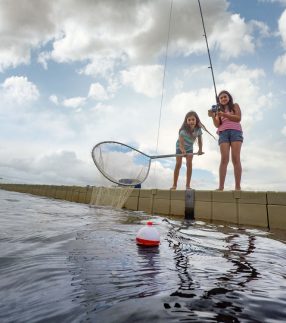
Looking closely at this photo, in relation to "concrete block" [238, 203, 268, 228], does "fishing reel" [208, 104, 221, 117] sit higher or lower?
higher

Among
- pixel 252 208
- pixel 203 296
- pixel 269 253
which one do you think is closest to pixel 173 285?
pixel 203 296

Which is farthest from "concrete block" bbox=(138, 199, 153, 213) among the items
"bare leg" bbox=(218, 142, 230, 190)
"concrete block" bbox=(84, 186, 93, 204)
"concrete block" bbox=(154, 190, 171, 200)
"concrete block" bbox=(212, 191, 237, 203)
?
"concrete block" bbox=(84, 186, 93, 204)

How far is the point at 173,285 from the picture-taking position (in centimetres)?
185

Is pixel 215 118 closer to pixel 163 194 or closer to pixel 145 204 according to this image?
pixel 163 194

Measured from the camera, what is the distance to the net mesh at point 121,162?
9.52 meters

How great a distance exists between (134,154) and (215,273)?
7.68 meters

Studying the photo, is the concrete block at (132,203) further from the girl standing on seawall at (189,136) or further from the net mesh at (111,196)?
the girl standing on seawall at (189,136)

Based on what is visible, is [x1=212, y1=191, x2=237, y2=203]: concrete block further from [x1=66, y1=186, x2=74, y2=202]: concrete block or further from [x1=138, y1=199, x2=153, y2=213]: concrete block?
[x1=66, y1=186, x2=74, y2=202]: concrete block

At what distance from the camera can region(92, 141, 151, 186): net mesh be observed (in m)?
9.52

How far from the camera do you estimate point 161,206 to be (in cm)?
863

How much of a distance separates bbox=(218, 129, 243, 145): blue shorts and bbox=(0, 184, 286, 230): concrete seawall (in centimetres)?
124

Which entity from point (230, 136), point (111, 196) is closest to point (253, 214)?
point (230, 136)

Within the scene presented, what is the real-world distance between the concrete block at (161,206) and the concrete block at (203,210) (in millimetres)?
1098

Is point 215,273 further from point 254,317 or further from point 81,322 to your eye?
point 81,322
